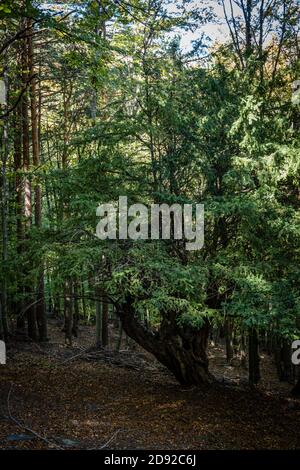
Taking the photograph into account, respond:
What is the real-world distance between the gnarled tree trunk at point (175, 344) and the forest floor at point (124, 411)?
18.0 inches

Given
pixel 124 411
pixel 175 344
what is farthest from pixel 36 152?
pixel 124 411

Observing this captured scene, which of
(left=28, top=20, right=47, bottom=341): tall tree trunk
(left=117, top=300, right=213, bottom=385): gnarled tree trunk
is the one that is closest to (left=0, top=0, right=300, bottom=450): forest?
(left=117, top=300, right=213, bottom=385): gnarled tree trunk

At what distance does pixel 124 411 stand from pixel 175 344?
221 cm

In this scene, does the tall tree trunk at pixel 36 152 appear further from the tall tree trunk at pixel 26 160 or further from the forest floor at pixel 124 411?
the forest floor at pixel 124 411

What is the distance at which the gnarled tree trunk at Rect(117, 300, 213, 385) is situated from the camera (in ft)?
33.4

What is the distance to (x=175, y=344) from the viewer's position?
10.3m

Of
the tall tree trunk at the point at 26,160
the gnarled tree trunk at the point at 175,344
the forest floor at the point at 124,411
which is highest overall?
the tall tree trunk at the point at 26,160

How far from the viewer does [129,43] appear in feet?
40.7

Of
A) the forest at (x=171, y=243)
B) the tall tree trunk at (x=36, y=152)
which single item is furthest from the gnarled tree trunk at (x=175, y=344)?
the tall tree trunk at (x=36, y=152)

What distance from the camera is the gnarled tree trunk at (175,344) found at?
10.2 m

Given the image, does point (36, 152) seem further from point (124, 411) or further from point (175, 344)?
point (124, 411)

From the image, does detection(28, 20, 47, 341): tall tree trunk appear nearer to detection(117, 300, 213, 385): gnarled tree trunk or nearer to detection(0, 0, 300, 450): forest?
detection(0, 0, 300, 450): forest

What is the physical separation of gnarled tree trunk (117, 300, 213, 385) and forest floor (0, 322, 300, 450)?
18.0 inches

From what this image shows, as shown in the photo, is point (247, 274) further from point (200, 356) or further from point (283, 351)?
point (283, 351)
